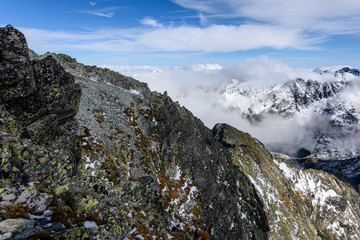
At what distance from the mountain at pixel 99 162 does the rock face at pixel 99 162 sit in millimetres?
95

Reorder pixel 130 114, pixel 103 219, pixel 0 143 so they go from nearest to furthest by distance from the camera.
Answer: pixel 0 143, pixel 103 219, pixel 130 114

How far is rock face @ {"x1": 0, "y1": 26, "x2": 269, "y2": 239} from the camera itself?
13922mm

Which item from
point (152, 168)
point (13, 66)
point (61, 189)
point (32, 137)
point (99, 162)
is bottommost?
point (152, 168)

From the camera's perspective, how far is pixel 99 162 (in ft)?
80.3

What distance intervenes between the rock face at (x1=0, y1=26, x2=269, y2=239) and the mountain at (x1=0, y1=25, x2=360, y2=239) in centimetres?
9

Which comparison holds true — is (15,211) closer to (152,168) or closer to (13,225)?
(13,225)

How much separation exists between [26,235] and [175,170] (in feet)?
92.1

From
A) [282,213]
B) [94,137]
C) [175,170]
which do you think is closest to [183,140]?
[175,170]

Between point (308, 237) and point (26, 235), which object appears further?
point (308, 237)

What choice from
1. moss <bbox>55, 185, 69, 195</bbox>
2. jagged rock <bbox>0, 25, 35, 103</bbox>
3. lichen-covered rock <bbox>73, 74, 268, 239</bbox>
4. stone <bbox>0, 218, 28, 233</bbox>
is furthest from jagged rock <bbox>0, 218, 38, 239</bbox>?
jagged rock <bbox>0, 25, 35, 103</bbox>

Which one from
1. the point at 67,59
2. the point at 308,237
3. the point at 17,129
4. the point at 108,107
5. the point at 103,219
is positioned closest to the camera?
the point at 103,219

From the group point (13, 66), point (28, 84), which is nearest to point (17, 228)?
point (28, 84)

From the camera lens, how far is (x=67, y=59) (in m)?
41.3

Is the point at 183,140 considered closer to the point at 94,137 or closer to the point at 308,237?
the point at 94,137
